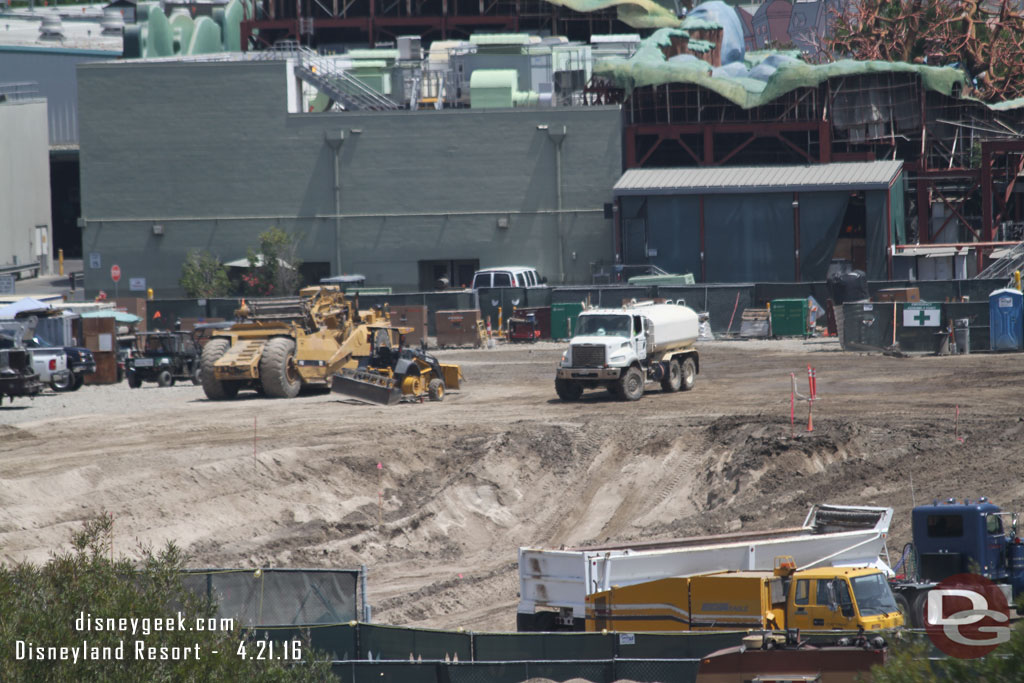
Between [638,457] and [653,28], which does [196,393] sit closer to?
[638,457]

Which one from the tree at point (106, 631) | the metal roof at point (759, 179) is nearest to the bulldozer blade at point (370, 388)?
the tree at point (106, 631)

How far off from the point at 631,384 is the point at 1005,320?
45.3 ft

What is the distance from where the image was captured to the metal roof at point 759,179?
172ft

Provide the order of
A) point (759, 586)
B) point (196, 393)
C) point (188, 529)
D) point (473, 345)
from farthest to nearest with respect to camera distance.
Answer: point (473, 345)
point (196, 393)
point (188, 529)
point (759, 586)

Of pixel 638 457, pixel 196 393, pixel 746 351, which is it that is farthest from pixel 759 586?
pixel 746 351

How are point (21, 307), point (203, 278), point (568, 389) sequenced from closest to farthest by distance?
point (568, 389), point (21, 307), point (203, 278)

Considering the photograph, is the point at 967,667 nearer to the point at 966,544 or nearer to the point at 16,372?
the point at 966,544

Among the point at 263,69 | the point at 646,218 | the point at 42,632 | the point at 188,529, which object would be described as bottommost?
the point at 188,529

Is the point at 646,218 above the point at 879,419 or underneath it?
above

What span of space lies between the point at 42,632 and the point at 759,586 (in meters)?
8.11

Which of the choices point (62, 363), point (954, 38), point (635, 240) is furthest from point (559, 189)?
point (62, 363)

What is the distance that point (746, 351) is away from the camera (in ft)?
140

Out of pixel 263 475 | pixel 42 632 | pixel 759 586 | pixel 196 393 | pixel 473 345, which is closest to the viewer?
pixel 42 632

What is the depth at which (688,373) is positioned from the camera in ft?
110
